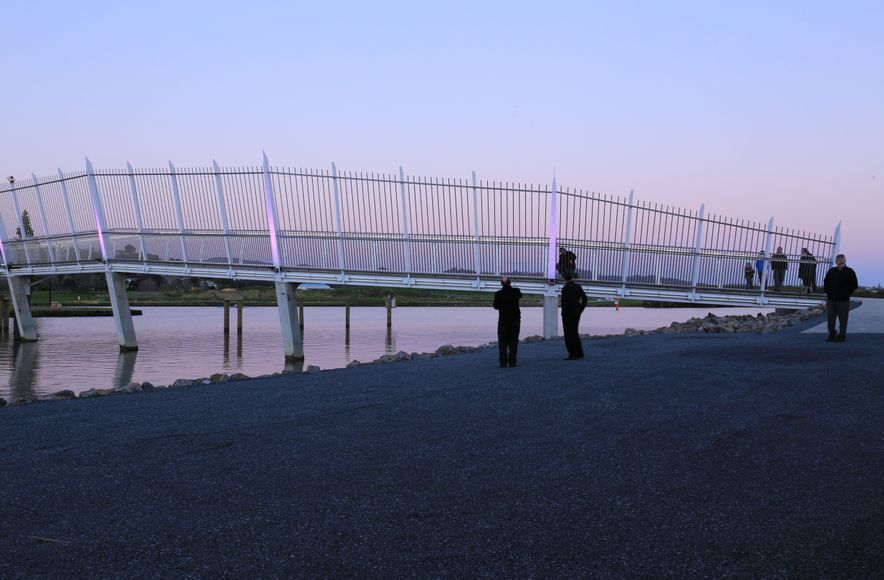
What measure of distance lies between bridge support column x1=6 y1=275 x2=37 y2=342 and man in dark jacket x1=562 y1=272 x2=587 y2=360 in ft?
95.4

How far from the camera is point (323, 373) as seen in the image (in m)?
16.0

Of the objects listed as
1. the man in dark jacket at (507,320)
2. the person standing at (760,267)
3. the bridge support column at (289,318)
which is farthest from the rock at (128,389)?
the person standing at (760,267)

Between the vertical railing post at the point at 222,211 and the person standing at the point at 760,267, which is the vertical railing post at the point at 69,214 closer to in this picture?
the vertical railing post at the point at 222,211

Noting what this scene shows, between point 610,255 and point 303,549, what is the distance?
58.7 ft

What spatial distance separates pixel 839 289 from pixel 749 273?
203 inches

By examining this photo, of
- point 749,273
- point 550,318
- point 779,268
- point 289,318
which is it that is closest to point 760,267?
point 749,273

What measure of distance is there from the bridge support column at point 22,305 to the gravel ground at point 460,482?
1064 inches

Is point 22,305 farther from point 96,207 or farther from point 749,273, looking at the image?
point 749,273

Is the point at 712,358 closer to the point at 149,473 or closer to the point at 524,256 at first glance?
the point at 524,256

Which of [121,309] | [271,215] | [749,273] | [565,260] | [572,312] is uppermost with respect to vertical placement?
[271,215]

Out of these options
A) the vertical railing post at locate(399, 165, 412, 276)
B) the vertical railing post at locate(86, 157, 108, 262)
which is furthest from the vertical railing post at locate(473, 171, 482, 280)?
the vertical railing post at locate(86, 157, 108, 262)

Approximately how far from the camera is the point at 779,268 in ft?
72.9

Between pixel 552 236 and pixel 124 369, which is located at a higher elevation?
pixel 552 236

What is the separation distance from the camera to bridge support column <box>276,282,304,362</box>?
2495 cm
